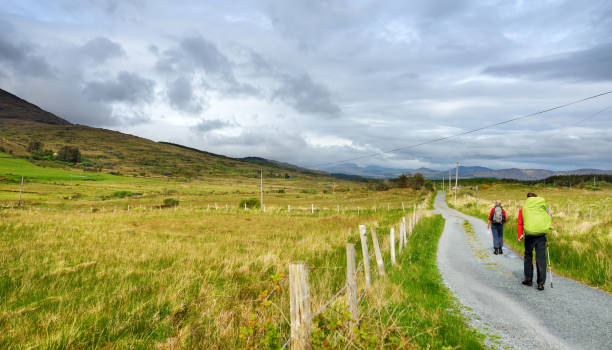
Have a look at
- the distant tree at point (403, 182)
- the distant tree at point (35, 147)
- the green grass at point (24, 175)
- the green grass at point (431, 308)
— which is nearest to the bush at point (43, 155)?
the distant tree at point (35, 147)

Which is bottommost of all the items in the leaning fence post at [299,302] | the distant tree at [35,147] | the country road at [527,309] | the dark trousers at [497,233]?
the country road at [527,309]

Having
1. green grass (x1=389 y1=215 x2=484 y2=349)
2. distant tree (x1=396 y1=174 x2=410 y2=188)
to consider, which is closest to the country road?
green grass (x1=389 y1=215 x2=484 y2=349)

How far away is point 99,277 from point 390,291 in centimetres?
741

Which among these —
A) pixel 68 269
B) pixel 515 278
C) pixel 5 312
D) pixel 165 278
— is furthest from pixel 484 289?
pixel 68 269

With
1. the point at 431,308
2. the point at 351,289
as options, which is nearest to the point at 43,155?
the point at 351,289

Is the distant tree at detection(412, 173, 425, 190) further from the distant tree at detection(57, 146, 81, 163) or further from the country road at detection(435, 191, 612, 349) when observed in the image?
the distant tree at detection(57, 146, 81, 163)

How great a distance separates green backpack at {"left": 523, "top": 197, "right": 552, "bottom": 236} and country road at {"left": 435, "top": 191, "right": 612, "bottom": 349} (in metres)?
1.44

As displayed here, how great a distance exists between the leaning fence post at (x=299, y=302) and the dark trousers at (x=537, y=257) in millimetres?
7023

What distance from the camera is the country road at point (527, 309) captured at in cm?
461

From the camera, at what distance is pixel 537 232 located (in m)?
7.32

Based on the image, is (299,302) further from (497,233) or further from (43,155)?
(43,155)

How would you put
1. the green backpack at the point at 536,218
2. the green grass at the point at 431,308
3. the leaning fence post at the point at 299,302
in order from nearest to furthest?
the leaning fence post at the point at 299,302 → the green grass at the point at 431,308 → the green backpack at the point at 536,218

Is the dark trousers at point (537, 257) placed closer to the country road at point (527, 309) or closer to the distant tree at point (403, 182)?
the country road at point (527, 309)

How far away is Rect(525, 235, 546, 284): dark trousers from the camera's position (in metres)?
7.17
